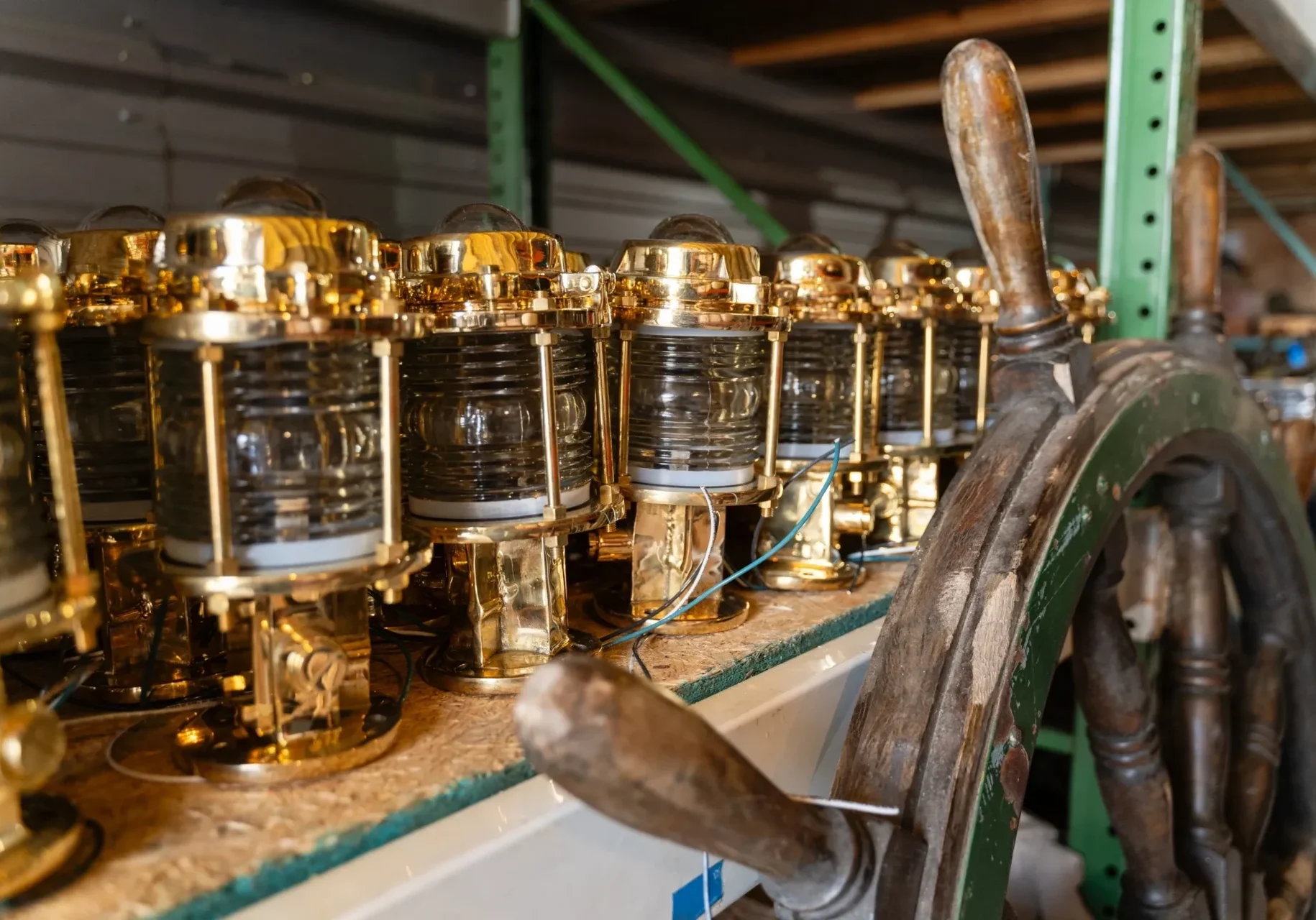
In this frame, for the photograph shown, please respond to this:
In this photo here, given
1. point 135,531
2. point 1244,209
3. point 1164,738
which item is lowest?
point 1164,738

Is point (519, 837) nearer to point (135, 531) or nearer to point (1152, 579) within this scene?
point (135, 531)

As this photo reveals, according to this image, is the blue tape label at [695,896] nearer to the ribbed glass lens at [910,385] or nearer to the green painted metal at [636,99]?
the ribbed glass lens at [910,385]

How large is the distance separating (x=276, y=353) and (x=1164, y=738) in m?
0.94

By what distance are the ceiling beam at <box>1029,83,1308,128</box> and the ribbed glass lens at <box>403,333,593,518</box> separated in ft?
4.68

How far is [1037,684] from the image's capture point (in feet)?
2.12

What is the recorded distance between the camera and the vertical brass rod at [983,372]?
44.1 inches

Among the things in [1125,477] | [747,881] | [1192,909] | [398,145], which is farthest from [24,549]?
[398,145]

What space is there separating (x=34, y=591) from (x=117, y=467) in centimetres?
23

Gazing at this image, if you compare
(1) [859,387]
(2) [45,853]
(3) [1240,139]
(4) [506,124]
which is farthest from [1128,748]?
(3) [1240,139]

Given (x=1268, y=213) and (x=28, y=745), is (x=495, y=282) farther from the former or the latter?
(x=1268, y=213)


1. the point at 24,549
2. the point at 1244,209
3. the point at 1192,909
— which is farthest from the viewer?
the point at 1244,209

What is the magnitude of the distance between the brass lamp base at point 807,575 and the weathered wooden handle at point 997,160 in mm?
326

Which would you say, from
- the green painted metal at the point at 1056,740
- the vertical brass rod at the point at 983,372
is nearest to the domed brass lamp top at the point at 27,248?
the vertical brass rod at the point at 983,372

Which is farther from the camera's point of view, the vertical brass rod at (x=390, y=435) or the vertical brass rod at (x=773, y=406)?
the vertical brass rod at (x=773, y=406)
